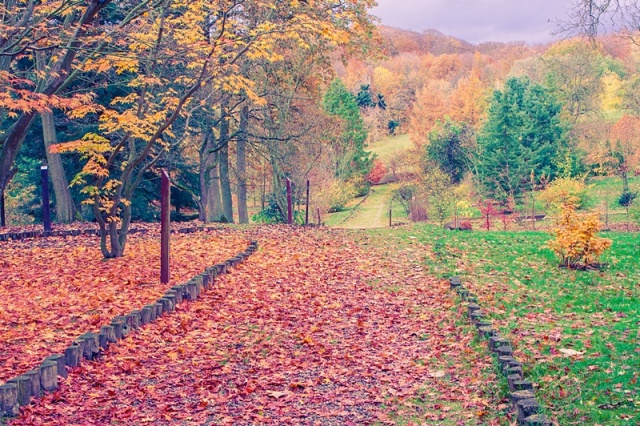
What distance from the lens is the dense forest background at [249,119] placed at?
10.8m

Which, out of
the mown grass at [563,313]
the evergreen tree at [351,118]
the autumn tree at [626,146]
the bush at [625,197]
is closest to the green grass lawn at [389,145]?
the evergreen tree at [351,118]

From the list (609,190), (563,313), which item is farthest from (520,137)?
(563,313)

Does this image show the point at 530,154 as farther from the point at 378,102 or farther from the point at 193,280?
the point at 378,102

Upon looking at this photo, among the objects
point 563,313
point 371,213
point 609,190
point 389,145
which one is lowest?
point 563,313

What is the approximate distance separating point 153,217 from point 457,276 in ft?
44.4

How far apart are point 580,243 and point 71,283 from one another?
8.61 m

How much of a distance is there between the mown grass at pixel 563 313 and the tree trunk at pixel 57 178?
1028 centimetres

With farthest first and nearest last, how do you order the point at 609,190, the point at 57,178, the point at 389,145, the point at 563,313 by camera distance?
the point at 389,145 → the point at 609,190 → the point at 57,178 → the point at 563,313

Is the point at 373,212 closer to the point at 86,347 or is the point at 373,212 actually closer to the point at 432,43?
the point at 86,347

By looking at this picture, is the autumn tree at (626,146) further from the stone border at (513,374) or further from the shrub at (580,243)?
A: the stone border at (513,374)

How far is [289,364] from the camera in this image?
7141mm

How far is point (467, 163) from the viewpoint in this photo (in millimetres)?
43406

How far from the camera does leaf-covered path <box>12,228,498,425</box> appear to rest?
571 cm

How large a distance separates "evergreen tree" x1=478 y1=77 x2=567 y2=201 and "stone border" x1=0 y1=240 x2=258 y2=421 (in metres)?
30.3
